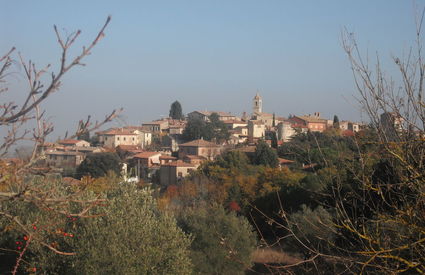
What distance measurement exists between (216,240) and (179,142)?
157 feet

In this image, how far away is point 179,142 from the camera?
63.4 metres

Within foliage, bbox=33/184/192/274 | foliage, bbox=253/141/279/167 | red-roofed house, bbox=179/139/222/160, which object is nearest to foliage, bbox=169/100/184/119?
red-roofed house, bbox=179/139/222/160

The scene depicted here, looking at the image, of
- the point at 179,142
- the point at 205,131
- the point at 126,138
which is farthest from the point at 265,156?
the point at 126,138

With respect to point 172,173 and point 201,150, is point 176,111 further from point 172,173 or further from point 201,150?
point 172,173

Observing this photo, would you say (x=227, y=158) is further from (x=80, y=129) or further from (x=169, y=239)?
(x=80, y=129)

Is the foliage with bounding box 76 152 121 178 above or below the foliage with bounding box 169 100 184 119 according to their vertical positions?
below

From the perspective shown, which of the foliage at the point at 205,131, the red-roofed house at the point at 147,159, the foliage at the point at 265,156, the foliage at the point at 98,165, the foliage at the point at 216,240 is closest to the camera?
the foliage at the point at 216,240

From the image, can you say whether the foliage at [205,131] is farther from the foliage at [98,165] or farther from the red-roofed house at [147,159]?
the foliage at [98,165]

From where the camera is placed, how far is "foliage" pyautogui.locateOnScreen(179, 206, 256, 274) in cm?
1520

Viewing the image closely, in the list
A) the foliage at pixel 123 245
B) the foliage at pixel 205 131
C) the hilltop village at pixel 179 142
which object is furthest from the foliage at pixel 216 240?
the foliage at pixel 205 131

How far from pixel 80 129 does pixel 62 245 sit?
9611mm

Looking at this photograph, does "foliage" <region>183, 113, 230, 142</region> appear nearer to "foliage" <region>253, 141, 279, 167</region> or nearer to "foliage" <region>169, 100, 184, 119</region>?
"foliage" <region>253, 141, 279, 167</region>

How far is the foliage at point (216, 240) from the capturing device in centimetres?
1520

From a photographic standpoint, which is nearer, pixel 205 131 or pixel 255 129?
pixel 205 131
